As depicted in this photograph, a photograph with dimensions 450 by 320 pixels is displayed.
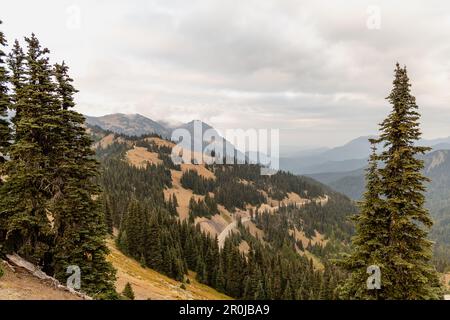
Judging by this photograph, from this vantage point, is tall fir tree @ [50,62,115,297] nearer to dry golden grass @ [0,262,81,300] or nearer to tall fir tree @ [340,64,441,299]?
dry golden grass @ [0,262,81,300]

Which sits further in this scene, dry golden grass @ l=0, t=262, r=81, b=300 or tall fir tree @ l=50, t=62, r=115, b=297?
tall fir tree @ l=50, t=62, r=115, b=297

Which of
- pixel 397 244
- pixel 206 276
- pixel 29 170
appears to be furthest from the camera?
pixel 206 276

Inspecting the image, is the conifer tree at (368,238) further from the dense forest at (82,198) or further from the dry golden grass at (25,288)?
the dry golden grass at (25,288)

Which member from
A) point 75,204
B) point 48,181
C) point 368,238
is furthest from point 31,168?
point 368,238

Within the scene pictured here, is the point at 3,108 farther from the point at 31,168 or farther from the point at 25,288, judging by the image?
the point at 25,288

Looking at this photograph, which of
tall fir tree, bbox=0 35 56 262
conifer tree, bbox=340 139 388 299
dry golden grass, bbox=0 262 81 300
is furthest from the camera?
tall fir tree, bbox=0 35 56 262

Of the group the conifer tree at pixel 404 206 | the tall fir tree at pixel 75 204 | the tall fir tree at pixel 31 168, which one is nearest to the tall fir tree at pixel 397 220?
the conifer tree at pixel 404 206

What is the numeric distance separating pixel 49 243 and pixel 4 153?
771 cm

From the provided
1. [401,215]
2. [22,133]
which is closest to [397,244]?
[401,215]

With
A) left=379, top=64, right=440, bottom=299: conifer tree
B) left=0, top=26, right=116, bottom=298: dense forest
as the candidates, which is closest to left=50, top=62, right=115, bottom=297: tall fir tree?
left=0, top=26, right=116, bottom=298: dense forest

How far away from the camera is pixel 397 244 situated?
759 inches

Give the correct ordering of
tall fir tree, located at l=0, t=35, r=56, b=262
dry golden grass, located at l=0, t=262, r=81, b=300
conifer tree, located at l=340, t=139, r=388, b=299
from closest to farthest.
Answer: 1. dry golden grass, located at l=0, t=262, r=81, b=300
2. conifer tree, located at l=340, t=139, r=388, b=299
3. tall fir tree, located at l=0, t=35, r=56, b=262

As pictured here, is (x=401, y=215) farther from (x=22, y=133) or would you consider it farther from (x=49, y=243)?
(x=22, y=133)

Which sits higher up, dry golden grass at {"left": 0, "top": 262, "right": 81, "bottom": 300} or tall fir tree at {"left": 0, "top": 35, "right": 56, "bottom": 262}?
tall fir tree at {"left": 0, "top": 35, "right": 56, "bottom": 262}
